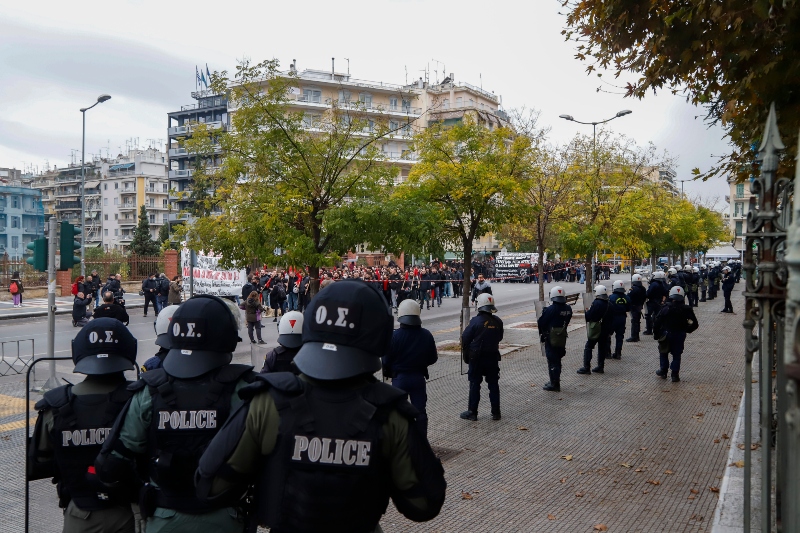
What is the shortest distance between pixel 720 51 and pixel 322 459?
5.79 metres

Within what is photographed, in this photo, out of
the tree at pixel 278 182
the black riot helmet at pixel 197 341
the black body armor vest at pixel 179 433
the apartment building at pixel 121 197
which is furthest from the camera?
the apartment building at pixel 121 197

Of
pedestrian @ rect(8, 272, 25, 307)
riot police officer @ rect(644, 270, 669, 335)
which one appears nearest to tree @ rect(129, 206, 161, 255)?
pedestrian @ rect(8, 272, 25, 307)

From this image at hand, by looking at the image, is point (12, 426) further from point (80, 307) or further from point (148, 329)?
point (148, 329)

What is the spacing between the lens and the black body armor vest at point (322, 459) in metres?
2.49

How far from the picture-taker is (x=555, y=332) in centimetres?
1101

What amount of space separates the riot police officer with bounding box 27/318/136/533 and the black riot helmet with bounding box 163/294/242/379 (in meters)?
0.45

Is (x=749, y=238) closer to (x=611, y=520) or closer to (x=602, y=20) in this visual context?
(x=611, y=520)

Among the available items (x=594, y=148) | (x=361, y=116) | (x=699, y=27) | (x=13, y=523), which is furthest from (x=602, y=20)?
(x=594, y=148)

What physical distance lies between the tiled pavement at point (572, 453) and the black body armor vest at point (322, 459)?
11.8ft

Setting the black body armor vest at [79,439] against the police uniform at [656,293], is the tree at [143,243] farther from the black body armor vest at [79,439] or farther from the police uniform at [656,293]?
the black body armor vest at [79,439]

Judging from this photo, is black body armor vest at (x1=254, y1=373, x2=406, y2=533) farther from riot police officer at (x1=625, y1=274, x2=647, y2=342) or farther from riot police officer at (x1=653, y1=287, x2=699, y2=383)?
riot police officer at (x1=625, y1=274, x2=647, y2=342)

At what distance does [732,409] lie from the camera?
1020cm

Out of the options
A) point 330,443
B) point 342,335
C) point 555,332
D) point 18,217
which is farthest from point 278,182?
point 18,217

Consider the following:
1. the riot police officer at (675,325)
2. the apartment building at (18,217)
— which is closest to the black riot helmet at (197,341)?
the riot police officer at (675,325)
